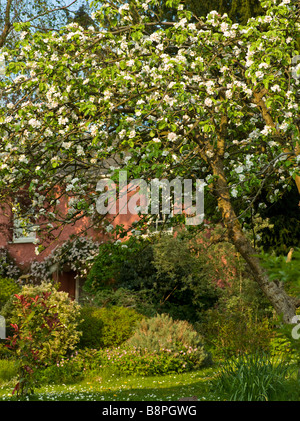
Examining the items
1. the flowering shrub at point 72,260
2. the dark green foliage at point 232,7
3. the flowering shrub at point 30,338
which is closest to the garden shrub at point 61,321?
the flowering shrub at point 30,338

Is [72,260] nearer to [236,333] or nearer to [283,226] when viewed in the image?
[283,226]

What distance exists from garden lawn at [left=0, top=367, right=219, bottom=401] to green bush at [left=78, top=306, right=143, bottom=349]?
79.7 inches

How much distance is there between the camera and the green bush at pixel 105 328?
10797 mm

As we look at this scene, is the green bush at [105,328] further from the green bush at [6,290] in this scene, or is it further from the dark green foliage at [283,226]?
the dark green foliage at [283,226]

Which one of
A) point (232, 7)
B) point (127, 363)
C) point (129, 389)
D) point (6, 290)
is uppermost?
point (232, 7)

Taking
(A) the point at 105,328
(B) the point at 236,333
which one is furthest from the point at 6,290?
(B) the point at 236,333

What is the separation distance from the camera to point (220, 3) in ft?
39.0

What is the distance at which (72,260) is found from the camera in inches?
677

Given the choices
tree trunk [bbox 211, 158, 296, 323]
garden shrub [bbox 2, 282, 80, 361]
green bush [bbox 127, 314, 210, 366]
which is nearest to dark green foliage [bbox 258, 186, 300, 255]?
green bush [bbox 127, 314, 210, 366]

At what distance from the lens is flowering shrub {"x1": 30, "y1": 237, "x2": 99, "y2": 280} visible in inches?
655

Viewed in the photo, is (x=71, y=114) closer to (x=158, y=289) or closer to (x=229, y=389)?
(x=229, y=389)

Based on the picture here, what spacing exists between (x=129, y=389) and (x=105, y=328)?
3505mm

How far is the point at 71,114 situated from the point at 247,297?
718 cm

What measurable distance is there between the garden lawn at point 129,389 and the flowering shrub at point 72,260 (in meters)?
7.81
